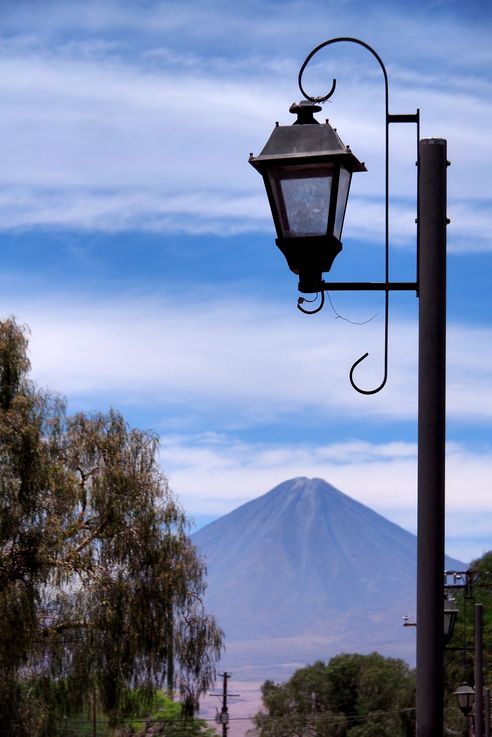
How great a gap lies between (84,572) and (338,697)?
49232 mm

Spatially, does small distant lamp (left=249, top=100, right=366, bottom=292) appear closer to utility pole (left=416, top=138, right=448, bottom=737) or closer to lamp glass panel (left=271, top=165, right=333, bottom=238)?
lamp glass panel (left=271, top=165, right=333, bottom=238)

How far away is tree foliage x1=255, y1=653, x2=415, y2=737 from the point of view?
220ft

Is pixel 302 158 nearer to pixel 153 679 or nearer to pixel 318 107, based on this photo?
pixel 318 107

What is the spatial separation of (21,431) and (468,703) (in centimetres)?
954

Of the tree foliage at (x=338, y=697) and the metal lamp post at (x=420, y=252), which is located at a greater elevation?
the metal lamp post at (x=420, y=252)

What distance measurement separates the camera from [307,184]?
5094mm

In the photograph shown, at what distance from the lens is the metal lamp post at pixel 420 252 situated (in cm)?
485

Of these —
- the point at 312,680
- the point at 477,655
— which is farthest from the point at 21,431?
the point at 312,680

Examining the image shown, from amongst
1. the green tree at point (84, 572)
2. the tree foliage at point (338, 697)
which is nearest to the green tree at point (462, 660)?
the tree foliage at point (338, 697)

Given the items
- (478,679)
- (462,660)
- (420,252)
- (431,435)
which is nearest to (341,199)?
(420,252)

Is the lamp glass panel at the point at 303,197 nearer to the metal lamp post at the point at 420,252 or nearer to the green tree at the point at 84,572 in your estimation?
the metal lamp post at the point at 420,252

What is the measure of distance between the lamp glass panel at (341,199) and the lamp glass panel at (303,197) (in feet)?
0.14

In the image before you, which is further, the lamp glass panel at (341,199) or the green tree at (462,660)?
the green tree at (462,660)

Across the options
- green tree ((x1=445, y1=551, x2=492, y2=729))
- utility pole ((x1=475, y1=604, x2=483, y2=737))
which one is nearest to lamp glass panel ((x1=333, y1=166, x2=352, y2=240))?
utility pole ((x1=475, y1=604, x2=483, y2=737))
